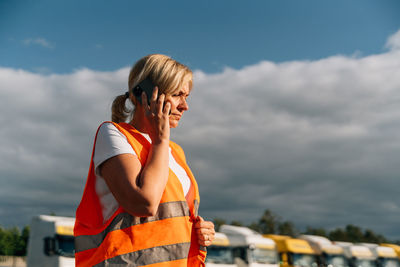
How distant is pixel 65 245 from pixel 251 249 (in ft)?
30.8

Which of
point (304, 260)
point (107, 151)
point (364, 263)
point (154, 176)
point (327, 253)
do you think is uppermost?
point (107, 151)

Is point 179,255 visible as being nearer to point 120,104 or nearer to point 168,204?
point 168,204

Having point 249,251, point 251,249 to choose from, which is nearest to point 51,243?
point 249,251

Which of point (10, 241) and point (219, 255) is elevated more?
point (10, 241)

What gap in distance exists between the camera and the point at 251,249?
1961 centimetres

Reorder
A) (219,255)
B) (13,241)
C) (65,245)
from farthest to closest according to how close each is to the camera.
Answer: (13,241) < (219,255) < (65,245)

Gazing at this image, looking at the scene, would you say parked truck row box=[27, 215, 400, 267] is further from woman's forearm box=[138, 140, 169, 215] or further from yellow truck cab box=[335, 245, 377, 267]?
woman's forearm box=[138, 140, 169, 215]

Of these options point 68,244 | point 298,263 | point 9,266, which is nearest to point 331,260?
point 298,263

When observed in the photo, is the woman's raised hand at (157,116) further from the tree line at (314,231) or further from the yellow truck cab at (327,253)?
the tree line at (314,231)

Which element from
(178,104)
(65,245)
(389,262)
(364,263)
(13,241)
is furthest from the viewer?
(13,241)

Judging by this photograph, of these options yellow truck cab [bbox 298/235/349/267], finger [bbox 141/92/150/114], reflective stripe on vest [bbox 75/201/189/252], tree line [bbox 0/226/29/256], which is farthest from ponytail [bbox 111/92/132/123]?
tree line [bbox 0/226/29/256]

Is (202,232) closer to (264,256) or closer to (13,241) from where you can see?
(264,256)

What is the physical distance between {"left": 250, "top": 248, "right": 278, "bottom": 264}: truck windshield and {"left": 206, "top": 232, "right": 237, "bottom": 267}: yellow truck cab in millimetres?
Answer: 1489

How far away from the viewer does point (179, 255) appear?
183 cm
